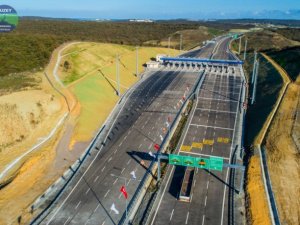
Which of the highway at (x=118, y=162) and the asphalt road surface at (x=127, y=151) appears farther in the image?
the asphalt road surface at (x=127, y=151)

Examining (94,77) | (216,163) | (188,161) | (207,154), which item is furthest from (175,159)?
(94,77)

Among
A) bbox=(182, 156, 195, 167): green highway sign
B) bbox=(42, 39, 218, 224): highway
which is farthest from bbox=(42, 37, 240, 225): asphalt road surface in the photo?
bbox=(182, 156, 195, 167): green highway sign

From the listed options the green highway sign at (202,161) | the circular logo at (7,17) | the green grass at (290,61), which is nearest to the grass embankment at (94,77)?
the circular logo at (7,17)

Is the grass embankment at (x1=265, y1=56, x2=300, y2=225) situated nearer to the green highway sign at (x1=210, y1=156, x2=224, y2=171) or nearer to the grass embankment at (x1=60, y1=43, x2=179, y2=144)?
the green highway sign at (x1=210, y1=156, x2=224, y2=171)

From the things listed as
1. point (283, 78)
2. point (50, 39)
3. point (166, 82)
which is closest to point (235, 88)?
point (283, 78)

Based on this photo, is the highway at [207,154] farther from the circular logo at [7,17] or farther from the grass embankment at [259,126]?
the circular logo at [7,17]

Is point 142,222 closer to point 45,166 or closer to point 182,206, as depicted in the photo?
point 182,206
